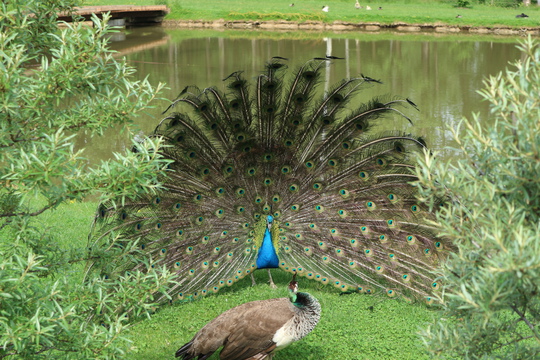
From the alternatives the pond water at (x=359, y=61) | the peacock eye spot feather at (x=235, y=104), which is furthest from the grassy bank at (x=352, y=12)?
the peacock eye spot feather at (x=235, y=104)

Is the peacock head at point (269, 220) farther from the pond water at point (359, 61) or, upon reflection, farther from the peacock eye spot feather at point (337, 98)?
the pond water at point (359, 61)

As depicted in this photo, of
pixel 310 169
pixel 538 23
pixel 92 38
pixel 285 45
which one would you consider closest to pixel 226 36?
pixel 285 45

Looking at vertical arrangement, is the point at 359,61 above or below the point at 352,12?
below

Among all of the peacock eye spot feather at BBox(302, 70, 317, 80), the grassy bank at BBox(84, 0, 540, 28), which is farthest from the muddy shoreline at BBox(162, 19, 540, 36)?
the peacock eye spot feather at BBox(302, 70, 317, 80)

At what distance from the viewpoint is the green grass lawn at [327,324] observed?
5.57m

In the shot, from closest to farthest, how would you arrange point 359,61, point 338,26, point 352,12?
point 359,61, point 338,26, point 352,12

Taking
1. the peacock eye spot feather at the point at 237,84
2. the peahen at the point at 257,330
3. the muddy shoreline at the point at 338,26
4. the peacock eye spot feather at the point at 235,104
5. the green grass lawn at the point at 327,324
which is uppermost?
the muddy shoreline at the point at 338,26

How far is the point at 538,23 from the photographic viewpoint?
32344 mm

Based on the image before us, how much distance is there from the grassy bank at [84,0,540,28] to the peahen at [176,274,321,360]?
31.4m

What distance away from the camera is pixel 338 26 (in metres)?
34.5

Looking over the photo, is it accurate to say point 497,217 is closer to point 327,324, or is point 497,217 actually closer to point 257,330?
point 257,330

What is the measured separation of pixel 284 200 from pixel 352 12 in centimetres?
3186

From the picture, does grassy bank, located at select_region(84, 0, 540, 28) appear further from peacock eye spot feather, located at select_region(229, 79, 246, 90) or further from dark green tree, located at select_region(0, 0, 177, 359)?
dark green tree, located at select_region(0, 0, 177, 359)

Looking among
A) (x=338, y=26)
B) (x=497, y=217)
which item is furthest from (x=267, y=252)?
(x=338, y=26)
